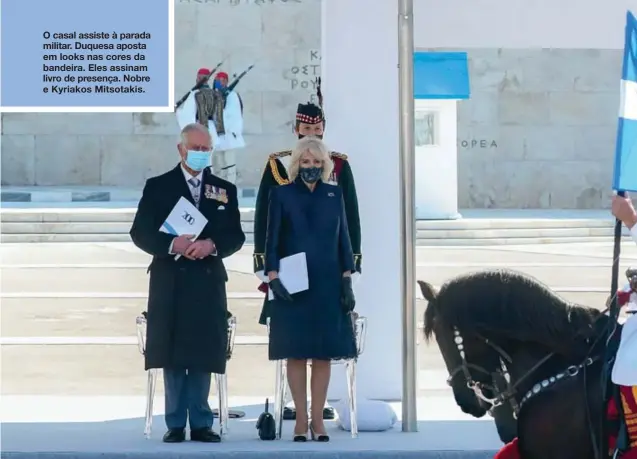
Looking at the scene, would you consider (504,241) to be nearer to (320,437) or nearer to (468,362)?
(320,437)

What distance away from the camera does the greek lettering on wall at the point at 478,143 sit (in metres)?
25.5

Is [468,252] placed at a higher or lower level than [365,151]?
lower

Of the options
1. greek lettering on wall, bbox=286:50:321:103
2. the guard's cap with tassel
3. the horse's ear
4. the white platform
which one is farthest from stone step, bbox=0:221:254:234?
the horse's ear

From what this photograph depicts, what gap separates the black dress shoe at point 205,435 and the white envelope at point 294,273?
944mm

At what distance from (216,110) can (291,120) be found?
504cm

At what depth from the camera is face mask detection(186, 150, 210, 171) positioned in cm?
789

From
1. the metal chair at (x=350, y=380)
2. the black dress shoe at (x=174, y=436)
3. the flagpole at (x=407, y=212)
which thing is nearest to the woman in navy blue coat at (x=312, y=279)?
the metal chair at (x=350, y=380)

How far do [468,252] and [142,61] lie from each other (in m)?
11.2

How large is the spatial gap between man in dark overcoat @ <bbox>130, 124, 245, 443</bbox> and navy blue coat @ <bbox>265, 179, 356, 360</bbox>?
0.31m

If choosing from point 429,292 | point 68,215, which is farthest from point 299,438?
point 68,215

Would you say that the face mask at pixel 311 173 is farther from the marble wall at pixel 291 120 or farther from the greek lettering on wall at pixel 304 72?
the greek lettering on wall at pixel 304 72

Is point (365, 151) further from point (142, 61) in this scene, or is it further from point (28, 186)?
point (28, 186)

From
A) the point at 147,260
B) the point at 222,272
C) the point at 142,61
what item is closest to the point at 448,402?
the point at 222,272

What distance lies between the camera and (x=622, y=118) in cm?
542
